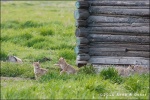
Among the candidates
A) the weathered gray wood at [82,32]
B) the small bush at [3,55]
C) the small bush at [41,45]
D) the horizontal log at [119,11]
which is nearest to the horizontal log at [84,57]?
the weathered gray wood at [82,32]

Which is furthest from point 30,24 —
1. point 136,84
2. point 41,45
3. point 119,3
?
point 136,84

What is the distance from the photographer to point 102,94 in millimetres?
9352

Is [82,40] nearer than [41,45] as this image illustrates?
Yes

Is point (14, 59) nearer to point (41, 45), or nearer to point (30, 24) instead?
point (41, 45)

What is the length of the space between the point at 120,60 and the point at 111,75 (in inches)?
48.3

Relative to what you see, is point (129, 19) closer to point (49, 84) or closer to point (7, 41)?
point (49, 84)

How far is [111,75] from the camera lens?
1084 centimetres

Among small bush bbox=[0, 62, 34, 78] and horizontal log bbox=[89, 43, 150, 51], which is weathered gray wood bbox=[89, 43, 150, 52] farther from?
small bush bbox=[0, 62, 34, 78]

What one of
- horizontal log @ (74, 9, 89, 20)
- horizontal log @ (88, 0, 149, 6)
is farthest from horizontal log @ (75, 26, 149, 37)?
horizontal log @ (88, 0, 149, 6)

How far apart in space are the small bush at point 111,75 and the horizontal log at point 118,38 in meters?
1.20

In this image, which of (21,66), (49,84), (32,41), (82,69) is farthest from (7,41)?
(49,84)

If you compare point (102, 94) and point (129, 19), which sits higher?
point (129, 19)

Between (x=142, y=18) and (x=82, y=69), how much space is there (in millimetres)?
1795

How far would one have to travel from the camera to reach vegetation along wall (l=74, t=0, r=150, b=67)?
11773mm
